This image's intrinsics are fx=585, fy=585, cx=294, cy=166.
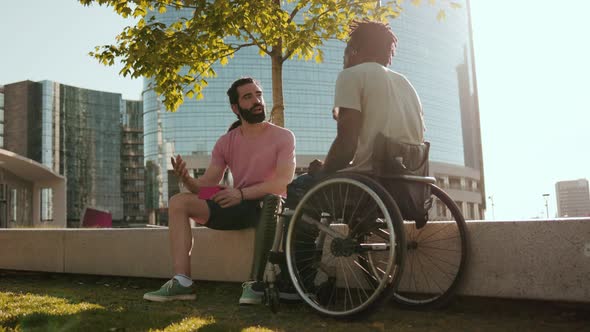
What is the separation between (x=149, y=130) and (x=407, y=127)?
3658 inches

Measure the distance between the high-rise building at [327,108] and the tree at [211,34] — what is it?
64725mm

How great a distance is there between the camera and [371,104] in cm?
347

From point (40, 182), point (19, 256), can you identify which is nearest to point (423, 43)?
point (40, 182)

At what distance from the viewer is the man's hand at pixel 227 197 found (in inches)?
160

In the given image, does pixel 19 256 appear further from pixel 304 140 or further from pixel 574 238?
pixel 304 140

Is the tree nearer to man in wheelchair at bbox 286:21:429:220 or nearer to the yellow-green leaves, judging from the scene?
the yellow-green leaves

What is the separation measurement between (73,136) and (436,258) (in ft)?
324

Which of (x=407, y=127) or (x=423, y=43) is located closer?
(x=407, y=127)

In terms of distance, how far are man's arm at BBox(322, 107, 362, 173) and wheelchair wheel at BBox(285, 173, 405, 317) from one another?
0.50 feet

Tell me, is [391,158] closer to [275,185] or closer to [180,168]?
[275,185]

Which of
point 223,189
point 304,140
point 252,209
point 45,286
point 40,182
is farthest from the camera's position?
point 304,140

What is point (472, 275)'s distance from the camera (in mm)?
3631

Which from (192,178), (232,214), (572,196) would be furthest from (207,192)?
(572,196)

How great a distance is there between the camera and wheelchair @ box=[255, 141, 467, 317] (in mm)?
3293
